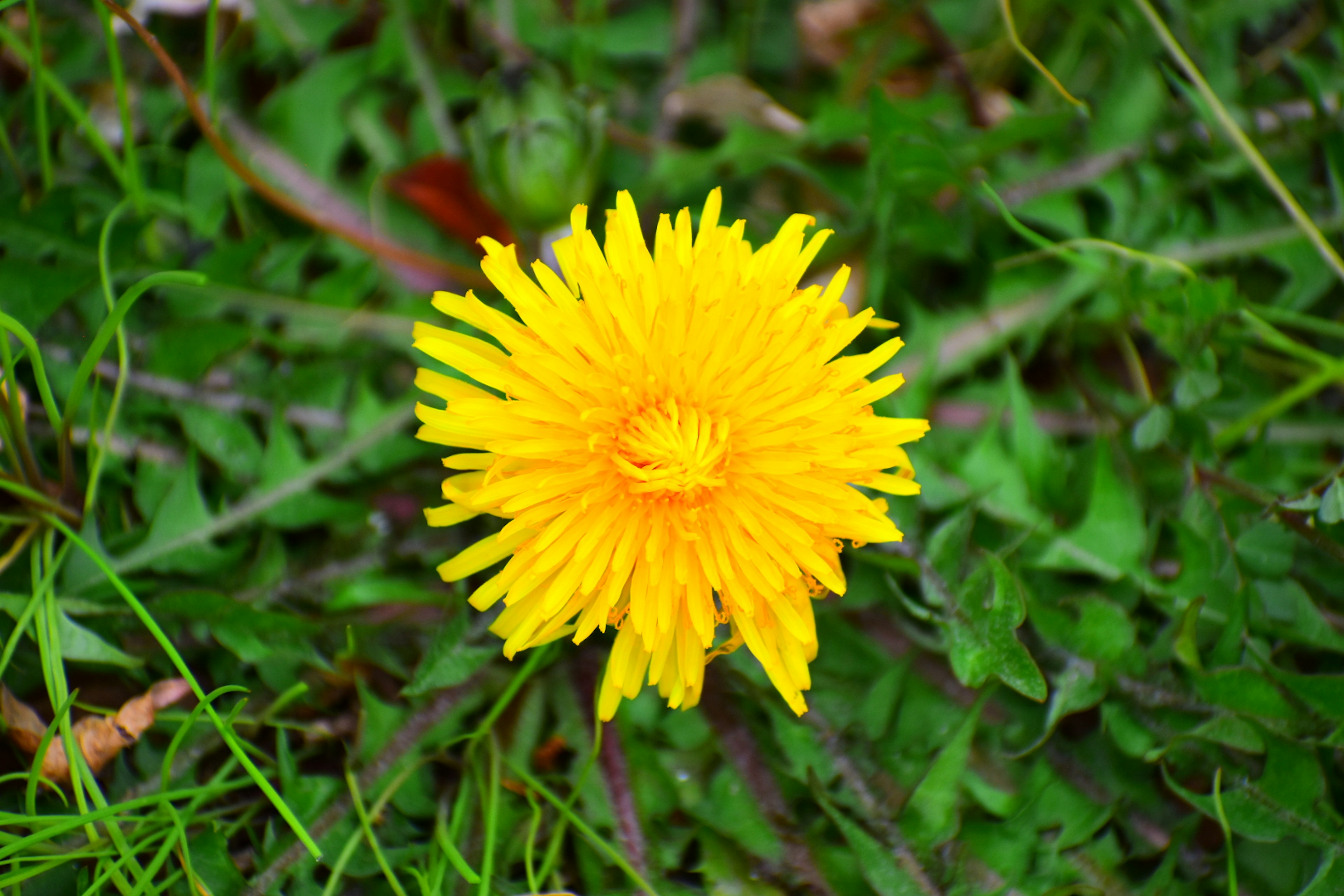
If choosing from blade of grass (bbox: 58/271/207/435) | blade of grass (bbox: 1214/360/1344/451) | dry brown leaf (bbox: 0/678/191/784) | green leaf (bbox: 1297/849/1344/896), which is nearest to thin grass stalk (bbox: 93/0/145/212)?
blade of grass (bbox: 58/271/207/435)

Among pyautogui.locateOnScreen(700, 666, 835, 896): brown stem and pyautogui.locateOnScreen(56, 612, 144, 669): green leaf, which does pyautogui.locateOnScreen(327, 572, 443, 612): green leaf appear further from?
pyautogui.locateOnScreen(700, 666, 835, 896): brown stem

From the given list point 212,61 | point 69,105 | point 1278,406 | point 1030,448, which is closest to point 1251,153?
point 1278,406

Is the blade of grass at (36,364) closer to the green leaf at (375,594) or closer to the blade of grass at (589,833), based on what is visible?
the green leaf at (375,594)

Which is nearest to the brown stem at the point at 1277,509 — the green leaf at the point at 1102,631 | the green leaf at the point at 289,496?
the green leaf at the point at 1102,631

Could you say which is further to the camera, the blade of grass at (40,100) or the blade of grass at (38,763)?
the blade of grass at (40,100)

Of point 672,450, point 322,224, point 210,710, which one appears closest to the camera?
point 672,450

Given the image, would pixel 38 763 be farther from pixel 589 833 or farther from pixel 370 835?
pixel 589 833
